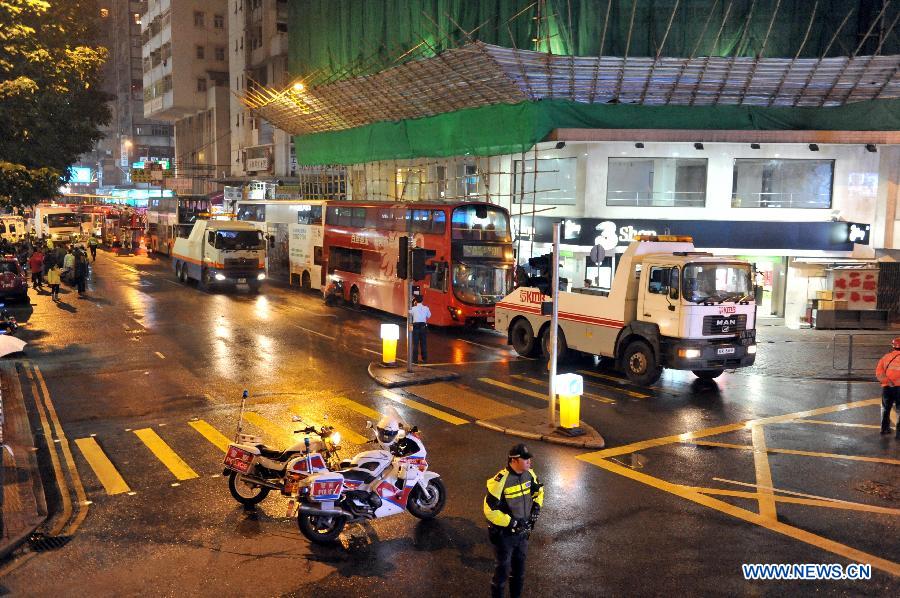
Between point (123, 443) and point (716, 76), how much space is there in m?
23.4

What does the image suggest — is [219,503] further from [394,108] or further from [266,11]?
[266,11]

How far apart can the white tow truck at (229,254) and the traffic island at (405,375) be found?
60.0 ft

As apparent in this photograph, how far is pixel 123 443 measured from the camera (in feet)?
42.2

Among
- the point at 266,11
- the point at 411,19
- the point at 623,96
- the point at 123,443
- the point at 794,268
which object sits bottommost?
the point at 123,443

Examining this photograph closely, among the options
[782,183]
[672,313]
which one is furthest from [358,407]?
[782,183]

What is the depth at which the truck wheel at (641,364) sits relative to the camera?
17266 millimetres

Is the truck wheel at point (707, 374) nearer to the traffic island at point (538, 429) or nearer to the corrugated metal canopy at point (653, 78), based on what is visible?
the traffic island at point (538, 429)

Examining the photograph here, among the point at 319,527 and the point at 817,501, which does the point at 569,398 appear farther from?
the point at 319,527

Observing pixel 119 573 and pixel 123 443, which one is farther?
pixel 123 443

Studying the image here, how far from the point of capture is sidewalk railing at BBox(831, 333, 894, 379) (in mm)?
19781

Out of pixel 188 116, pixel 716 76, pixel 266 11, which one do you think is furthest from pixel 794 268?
pixel 188 116

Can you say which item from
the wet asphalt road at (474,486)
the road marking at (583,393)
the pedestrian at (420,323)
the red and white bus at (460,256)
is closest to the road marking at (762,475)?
the wet asphalt road at (474,486)

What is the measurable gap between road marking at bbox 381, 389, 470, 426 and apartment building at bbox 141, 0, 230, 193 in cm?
6210

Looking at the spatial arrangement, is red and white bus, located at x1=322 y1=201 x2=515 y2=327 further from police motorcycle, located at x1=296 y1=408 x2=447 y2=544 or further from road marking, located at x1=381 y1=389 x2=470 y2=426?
police motorcycle, located at x1=296 y1=408 x2=447 y2=544
